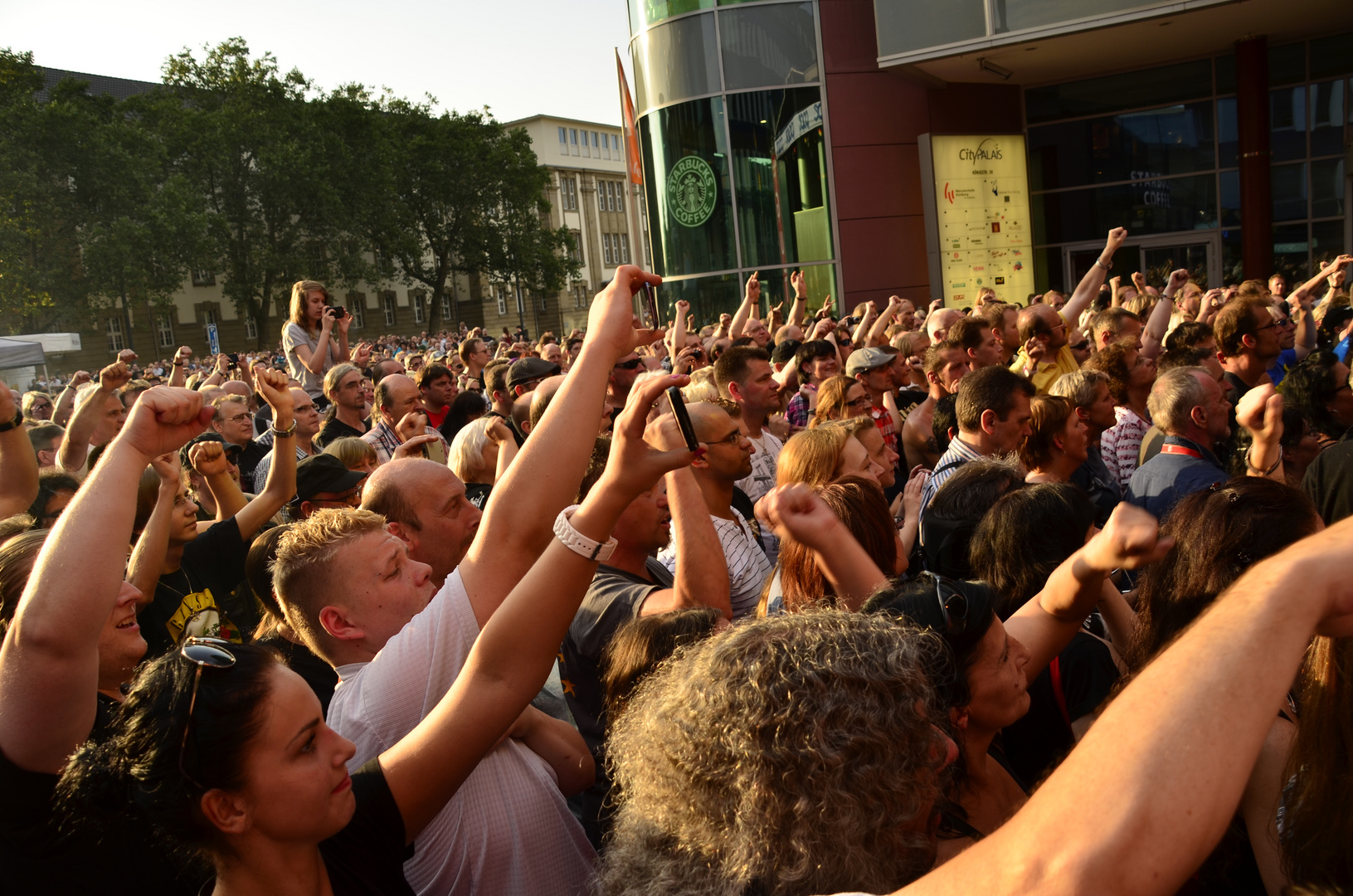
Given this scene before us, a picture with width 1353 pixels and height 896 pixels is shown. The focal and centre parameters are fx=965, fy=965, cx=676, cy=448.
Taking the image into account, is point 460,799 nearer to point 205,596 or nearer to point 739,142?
point 205,596

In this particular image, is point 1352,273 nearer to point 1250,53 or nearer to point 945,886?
point 1250,53

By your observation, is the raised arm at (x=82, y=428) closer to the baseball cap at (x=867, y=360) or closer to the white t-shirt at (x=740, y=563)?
the white t-shirt at (x=740, y=563)

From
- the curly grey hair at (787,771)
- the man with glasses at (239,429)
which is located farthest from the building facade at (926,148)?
the curly grey hair at (787,771)

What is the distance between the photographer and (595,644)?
278 centimetres

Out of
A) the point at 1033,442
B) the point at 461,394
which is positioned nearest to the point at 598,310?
the point at 1033,442

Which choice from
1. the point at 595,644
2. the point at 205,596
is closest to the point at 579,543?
the point at 595,644

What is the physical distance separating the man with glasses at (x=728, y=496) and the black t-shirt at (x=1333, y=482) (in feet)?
6.92

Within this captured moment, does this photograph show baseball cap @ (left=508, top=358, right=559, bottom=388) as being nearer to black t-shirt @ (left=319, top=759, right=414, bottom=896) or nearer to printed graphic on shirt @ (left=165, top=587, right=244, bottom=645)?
printed graphic on shirt @ (left=165, top=587, right=244, bottom=645)

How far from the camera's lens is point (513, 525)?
2.05 meters

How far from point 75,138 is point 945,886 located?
49.7m

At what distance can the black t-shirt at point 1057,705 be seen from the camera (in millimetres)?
2408

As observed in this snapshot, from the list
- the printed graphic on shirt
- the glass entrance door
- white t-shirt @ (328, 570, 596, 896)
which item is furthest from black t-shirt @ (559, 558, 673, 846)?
the glass entrance door

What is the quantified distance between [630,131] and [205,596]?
1578cm

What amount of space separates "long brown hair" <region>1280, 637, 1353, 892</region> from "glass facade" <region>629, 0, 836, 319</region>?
17.1m
